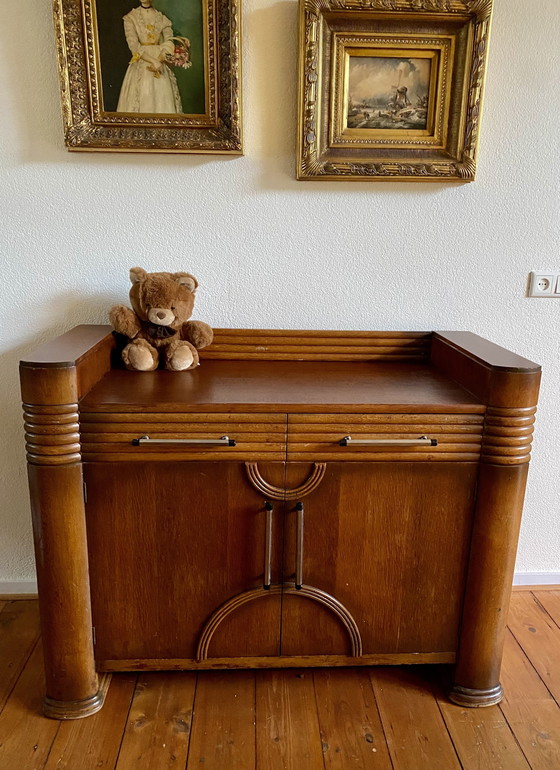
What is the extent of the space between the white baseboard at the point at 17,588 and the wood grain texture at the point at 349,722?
2.98 ft

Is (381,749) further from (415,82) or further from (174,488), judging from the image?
(415,82)

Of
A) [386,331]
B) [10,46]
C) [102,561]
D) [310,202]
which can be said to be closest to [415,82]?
[310,202]

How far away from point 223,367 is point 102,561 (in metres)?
0.56

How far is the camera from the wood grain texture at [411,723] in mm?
1272

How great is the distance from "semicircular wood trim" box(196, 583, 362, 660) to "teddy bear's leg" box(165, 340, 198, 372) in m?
0.57

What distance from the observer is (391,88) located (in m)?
1.55

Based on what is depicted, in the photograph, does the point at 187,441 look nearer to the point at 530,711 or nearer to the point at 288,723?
the point at 288,723

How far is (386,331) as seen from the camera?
167 cm

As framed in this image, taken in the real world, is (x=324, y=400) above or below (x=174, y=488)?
above

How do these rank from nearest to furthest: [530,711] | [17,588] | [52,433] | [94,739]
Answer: [52,433] < [94,739] < [530,711] < [17,588]

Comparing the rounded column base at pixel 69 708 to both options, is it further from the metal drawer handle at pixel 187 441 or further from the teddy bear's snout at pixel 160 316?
the teddy bear's snout at pixel 160 316

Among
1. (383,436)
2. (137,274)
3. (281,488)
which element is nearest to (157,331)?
(137,274)

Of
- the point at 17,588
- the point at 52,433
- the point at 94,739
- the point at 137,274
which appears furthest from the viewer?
the point at 17,588

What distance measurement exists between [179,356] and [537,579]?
135cm
